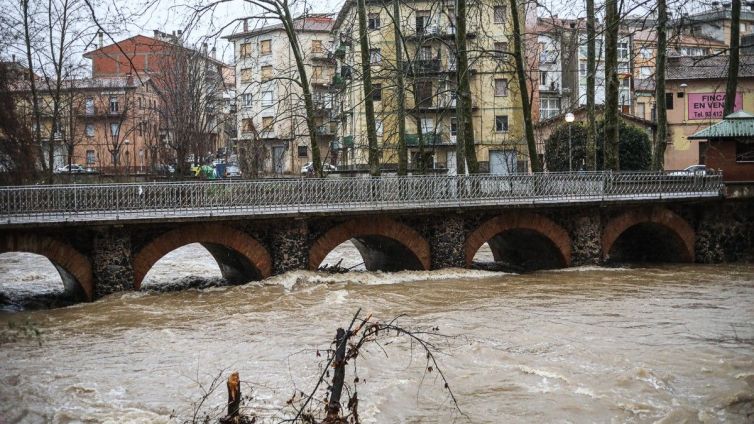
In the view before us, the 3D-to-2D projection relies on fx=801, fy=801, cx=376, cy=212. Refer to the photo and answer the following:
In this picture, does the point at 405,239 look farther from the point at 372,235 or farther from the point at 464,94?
the point at 464,94

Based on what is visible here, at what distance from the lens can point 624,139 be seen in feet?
127

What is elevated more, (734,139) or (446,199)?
(734,139)

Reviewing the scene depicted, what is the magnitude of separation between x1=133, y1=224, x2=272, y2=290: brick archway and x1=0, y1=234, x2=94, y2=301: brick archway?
1120mm

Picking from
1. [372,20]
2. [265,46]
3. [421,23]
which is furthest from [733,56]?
[265,46]

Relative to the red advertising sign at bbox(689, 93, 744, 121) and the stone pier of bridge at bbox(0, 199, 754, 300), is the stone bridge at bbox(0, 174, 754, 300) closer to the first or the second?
the stone pier of bridge at bbox(0, 199, 754, 300)

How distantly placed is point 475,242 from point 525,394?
11917 mm

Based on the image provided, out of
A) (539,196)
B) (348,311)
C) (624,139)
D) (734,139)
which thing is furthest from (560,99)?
(348,311)

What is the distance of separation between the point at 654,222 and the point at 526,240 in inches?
162

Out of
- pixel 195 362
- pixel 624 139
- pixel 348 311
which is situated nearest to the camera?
pixel 195 362

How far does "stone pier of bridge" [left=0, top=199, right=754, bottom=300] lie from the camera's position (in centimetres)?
1858

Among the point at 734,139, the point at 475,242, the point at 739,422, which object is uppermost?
the point at 734,139

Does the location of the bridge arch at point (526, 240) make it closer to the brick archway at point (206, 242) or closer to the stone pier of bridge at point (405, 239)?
the stone pier of bridge at point (405, 239)

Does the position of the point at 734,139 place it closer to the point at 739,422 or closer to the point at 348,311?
the point at 348,311

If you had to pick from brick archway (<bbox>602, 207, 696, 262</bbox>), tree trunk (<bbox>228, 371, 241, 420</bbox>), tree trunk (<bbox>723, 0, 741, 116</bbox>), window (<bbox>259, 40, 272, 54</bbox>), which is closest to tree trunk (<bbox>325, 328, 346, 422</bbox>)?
tree trunk (<bbox>228, 371, 241, 420</bbox>)
